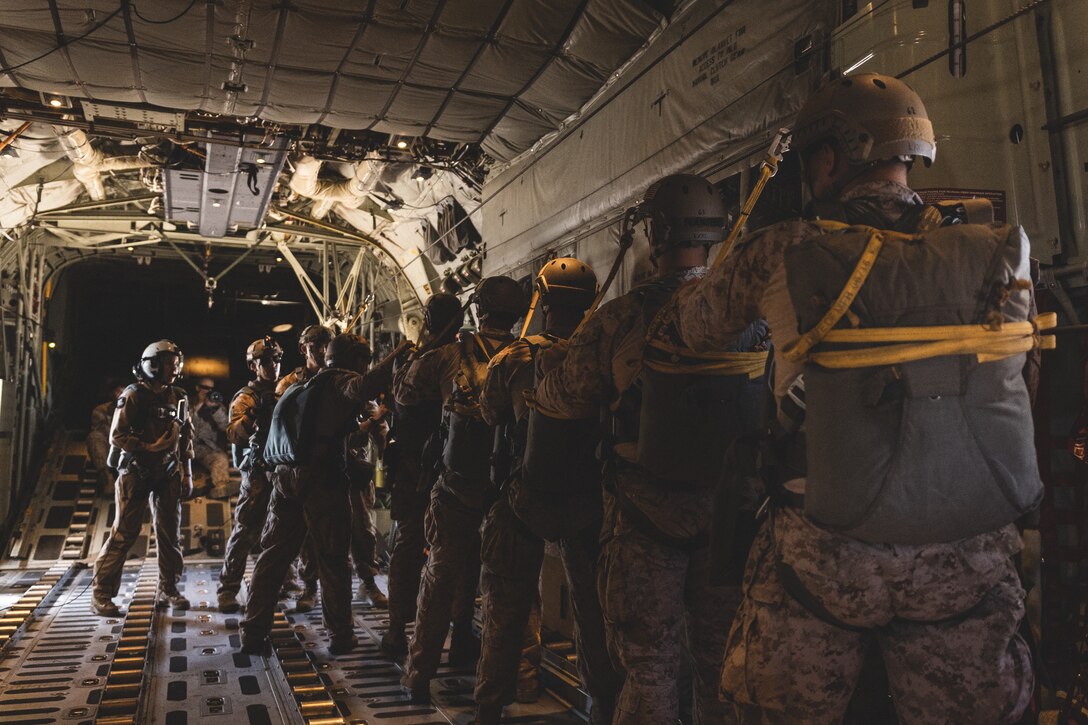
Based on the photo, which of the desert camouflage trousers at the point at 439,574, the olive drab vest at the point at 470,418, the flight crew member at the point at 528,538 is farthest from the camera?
the olive drab vest at the point at 470,418

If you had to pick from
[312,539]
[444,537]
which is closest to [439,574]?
[444,537]

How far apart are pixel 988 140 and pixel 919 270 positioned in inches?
69.9

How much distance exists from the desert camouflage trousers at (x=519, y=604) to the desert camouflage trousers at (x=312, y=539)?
1.92 metres

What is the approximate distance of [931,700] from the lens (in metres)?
1.70

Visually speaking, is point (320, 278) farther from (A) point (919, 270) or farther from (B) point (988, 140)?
(A) point (919, 270)

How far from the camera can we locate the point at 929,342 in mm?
1649

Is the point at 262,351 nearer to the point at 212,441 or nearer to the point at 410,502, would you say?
the point at 410,502

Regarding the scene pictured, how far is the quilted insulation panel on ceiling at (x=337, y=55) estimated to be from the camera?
4875 millimetres

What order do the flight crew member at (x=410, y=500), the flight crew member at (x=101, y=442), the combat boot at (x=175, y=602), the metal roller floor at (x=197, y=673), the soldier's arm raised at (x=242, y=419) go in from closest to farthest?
the metal roller floor at (x=197, y=673), the flight crew member at (x=410, y=500), the combat boot at (x=175, y=602), the soldier's arm raised at (x=242, y=419), the flight crew member at (x=101, y=442)

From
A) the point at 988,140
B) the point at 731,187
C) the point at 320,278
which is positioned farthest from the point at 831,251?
the point at 320,278

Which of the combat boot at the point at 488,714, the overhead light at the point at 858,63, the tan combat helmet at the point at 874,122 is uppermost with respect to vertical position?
the overhead light at the point at 858,63

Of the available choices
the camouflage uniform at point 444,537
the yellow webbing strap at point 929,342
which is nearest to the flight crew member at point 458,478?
the camouflage uniform at point 444,537

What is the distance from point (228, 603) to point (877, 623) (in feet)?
21.0

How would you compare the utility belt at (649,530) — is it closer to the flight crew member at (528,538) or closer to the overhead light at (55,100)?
the flight crew member at (528,538)
